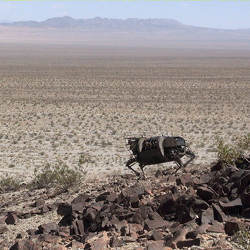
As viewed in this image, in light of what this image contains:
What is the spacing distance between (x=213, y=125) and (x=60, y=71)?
38191 millimetres

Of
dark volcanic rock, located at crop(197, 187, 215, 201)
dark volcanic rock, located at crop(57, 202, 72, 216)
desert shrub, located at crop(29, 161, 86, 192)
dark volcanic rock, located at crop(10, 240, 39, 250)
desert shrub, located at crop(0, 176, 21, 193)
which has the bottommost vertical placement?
desert shrub, located at crop(0, 176, 21, 193)

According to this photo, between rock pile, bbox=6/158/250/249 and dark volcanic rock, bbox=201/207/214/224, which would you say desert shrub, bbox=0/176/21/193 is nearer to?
rock pile, bbox=6/158/250/249

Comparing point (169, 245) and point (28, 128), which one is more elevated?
point (169, 245)

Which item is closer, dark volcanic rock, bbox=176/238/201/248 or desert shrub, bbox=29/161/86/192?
dark volcanic rock, bbox=176/238/201/248

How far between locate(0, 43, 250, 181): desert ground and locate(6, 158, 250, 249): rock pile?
23.9ft

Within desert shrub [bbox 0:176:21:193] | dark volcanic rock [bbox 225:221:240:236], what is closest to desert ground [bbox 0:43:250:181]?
desert shrub [bbox 0:176:21:193]

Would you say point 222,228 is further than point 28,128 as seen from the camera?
No

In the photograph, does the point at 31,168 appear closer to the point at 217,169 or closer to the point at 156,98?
the point at 217,169

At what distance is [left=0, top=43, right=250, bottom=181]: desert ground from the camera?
2062cm

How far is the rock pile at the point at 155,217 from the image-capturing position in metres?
7.69

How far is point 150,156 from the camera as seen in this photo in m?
11.2

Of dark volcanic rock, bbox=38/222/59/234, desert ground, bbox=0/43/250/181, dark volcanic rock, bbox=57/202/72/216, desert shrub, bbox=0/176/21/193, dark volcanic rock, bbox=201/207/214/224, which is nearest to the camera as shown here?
dark volcanic rock, bbox=201/207/214/224

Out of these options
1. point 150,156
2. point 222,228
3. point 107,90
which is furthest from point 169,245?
point 107,90

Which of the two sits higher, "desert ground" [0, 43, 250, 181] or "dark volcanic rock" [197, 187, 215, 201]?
"dark volcanic rock" [197, 187, 215, 201]
